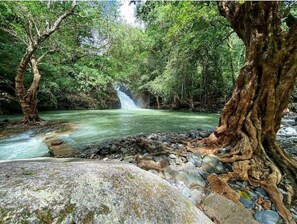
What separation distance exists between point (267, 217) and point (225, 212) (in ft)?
1.92

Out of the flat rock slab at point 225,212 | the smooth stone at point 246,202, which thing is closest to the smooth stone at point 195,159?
the smooth stone at point 246,202

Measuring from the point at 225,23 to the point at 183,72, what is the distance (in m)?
11.3

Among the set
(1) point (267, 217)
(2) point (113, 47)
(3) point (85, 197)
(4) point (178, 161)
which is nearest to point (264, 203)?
(1) point (267, 217)

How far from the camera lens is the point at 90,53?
→ 929cm

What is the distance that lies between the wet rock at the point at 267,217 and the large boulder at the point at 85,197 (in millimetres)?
921

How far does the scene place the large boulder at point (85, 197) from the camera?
127 centimetres

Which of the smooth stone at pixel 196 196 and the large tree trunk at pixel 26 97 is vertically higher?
the large tree trunk at pixel 26 97

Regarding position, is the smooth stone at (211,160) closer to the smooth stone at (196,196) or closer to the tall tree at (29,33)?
the smooth stone at (196,196)

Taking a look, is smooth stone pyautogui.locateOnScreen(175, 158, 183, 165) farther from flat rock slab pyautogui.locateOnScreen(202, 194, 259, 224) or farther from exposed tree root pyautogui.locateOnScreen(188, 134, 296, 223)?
flat rock slab pyautogui.locateOnScreen(202, 194, 259, 224)

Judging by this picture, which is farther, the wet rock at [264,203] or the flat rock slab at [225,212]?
the wet rock at [264,203]

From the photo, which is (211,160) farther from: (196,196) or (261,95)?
(261,95)

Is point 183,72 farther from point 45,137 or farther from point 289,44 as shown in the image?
point 289,44

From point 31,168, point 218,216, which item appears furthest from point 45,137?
point 218,216

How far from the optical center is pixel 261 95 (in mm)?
3682
